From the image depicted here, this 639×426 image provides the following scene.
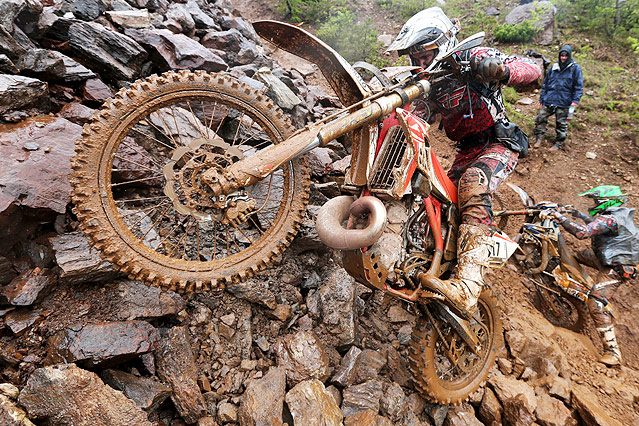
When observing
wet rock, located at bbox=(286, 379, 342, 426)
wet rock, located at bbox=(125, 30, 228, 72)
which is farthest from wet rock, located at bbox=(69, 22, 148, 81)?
wet rock, located at bbox=(286, 379, 342, 426)

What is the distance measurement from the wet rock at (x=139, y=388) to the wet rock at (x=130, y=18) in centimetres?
506

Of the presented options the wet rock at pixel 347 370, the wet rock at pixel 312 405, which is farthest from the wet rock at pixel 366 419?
the wet rock at pixel 347 370

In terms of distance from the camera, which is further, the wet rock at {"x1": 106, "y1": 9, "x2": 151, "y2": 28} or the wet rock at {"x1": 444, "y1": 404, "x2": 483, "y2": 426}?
the wet rock at {"x1": 106, "y1": 9, "x2": 151, "y2": 28}

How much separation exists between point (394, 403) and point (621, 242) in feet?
15.5

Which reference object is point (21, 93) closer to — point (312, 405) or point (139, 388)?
point (139, 388)

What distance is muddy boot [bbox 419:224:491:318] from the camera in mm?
2787

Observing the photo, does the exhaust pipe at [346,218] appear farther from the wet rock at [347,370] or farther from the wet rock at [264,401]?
the wet rock at [347,370]

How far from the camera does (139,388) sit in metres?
2.23

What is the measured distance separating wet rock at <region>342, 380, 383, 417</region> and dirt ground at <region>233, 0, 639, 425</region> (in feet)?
10.1

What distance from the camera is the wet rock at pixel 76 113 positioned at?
3092mm

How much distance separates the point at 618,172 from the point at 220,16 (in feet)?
33.0

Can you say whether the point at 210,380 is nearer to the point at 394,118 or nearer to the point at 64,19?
the point at 394,118

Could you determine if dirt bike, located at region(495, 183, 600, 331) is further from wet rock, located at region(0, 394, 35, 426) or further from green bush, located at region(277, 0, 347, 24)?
green bush, located at region(277, 0, 347, 24)

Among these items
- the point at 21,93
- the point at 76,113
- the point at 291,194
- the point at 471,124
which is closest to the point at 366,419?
the point at 291,194
